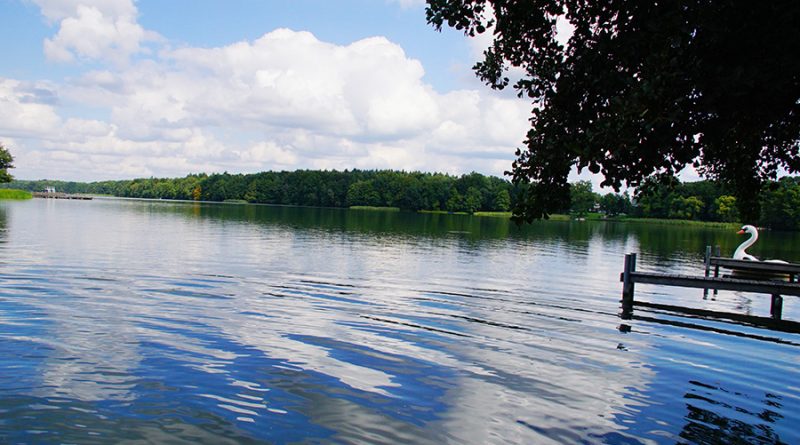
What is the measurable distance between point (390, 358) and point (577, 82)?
261 inches

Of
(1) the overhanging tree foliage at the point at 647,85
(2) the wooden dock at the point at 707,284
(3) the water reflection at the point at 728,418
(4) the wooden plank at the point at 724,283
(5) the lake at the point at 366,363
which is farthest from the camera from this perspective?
(2) the wooden dock at the point at 707,284

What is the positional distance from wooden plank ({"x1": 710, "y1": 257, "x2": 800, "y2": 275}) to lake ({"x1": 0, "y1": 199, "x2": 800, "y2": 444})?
3338 mm

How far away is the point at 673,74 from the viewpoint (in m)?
6.70

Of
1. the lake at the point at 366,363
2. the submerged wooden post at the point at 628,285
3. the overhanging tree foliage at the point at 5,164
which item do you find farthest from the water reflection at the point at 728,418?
the overhanging tree foliage at the point at 5,164

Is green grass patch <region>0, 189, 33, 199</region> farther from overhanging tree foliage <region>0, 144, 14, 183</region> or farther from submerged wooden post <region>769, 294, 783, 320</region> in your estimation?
submerged wooden post <region>769, 294, 783, 320</region>

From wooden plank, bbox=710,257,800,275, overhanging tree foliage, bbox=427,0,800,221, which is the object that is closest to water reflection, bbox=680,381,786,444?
overhanging tree foliage, bbox=427,0,800,221

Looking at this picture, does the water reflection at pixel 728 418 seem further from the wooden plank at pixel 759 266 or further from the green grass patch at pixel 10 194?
the green grass patch at pixel 10 194

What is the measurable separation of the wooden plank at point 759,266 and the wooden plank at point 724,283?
297 inches

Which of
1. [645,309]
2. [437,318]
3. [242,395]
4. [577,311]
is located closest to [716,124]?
[242,395]

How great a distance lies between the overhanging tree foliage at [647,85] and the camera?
6945 mm

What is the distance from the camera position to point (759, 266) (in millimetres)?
28406

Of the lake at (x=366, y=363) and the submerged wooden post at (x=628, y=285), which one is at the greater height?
the submerged wooden post at (x=628, y=285)

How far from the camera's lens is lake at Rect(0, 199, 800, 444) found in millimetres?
8430

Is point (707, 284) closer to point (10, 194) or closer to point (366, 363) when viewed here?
point (366, 363)
